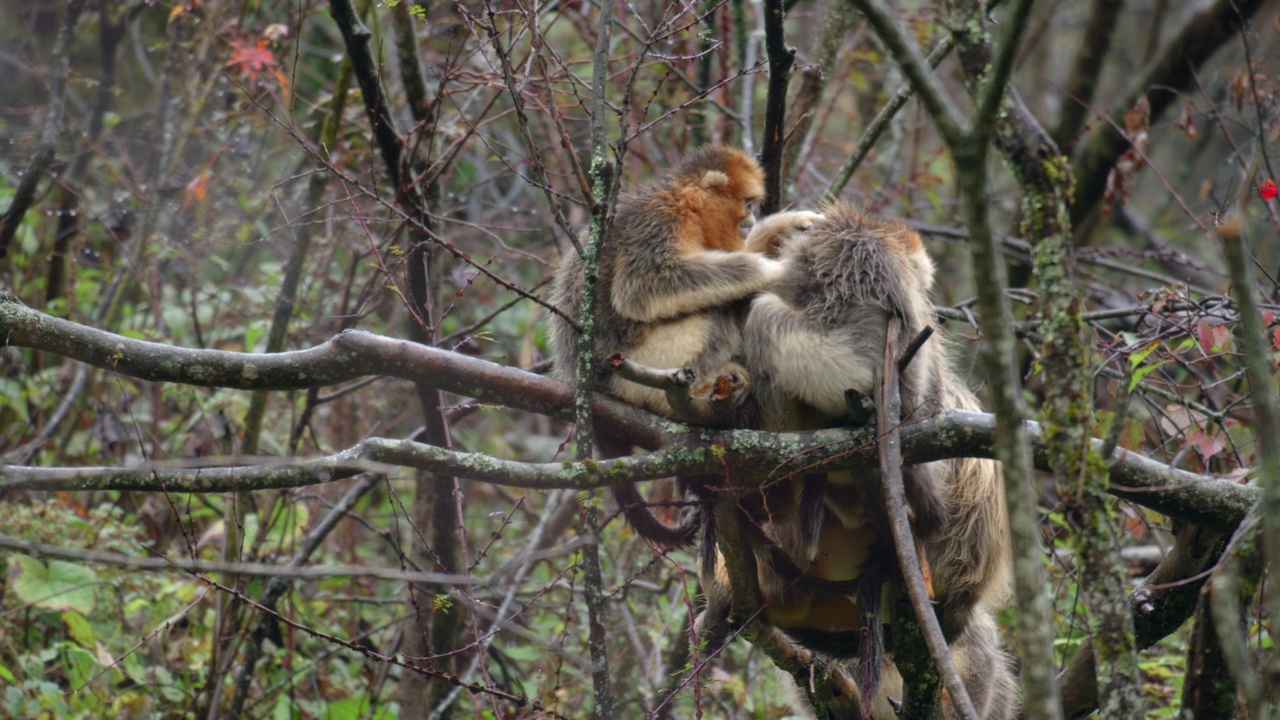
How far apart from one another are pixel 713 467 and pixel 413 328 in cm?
222

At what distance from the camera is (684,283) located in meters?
3.63

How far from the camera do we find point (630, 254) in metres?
3.74

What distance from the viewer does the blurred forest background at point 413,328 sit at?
3.88 meters

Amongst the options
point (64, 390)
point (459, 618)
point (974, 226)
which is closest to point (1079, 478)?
point (974, 226)

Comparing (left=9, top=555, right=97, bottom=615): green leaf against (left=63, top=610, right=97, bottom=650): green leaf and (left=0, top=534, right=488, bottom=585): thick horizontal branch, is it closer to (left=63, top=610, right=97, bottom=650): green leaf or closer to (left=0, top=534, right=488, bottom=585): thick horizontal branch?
(left=63, top=610, right=97, bottom=650): green leaf

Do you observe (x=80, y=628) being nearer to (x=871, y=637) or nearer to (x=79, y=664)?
(x=79, y=664)

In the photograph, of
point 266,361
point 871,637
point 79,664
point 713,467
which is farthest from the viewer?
point 79,664

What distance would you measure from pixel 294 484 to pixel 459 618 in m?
2.46

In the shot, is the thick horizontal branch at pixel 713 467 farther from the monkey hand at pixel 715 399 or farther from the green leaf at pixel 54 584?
the green leaf at pixel 54 584

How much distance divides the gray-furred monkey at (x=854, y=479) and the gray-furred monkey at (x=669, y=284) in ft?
0.40

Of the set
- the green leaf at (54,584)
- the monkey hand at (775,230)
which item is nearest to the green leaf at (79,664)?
the green leaf at (54,584)

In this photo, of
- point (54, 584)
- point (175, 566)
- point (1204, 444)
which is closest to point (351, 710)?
point (54, 584)

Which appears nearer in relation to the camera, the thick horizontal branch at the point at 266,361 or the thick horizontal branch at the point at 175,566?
the thick horizontal branch at the point at 175,566

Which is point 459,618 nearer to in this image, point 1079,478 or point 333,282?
point 333,282
